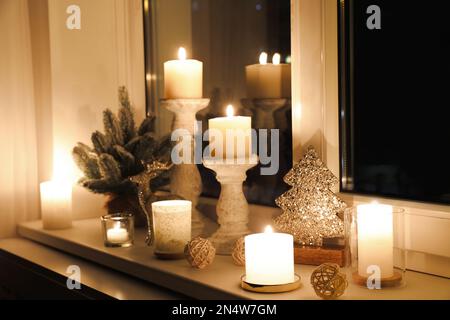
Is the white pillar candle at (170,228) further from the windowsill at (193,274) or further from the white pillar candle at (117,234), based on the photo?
the white pillar candle at (117,234)

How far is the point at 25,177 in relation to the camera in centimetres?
175

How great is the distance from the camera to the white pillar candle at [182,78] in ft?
4.66

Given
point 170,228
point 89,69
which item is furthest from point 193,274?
point 89,69

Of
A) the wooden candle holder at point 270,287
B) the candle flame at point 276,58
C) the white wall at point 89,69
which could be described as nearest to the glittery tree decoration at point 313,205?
the wooden candle holder at point 270,287

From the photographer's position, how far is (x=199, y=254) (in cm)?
118

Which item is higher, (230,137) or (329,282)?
(230,137)

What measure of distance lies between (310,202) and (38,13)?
1.00 m

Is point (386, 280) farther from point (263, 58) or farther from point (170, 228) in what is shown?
point (263, 58)

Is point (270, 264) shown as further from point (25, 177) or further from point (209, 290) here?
point (25, 177)

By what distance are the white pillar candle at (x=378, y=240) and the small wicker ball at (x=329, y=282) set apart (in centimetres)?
10

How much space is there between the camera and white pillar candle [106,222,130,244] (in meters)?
1.41

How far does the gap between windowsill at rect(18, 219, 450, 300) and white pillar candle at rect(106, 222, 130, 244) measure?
27 millimetres

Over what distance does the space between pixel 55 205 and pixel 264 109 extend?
600 mm

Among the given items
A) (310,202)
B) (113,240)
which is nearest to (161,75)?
(113,240)
